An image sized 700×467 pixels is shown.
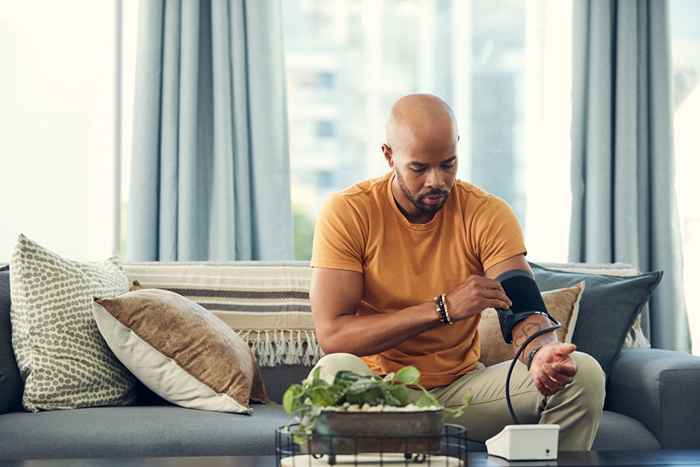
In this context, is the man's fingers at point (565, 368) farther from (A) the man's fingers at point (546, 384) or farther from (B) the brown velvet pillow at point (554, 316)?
(B) the brown velvet pillow at point (554, 316)

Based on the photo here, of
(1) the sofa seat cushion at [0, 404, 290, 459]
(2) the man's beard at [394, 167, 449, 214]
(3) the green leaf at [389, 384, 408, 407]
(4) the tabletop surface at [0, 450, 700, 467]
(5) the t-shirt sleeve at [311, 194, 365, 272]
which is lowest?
(1) the sofa seat cushion at [0, 404, 290, 459]

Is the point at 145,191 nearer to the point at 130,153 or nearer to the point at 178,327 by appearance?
the point at 130,153

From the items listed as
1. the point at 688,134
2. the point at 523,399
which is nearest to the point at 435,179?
the point at 523,399

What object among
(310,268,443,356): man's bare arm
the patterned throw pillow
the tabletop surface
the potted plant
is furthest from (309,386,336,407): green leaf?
the patterned throw pillow

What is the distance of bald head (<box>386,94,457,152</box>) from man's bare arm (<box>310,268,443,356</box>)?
337 millimetres

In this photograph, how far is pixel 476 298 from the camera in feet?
6.92

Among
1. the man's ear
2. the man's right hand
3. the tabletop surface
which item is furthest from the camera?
the man's ear

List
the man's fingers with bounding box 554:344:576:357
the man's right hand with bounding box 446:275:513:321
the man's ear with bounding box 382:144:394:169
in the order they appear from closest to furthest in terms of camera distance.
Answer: the man's fingers with bounding box 554:344:576:357, the man's right hand with bounding box 446:275:513:321, the man's ear with bounding box 382:144:394:169

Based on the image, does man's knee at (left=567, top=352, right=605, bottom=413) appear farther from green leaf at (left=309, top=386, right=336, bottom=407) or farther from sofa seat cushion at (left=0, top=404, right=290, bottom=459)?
green leaf at (left=309, top=386, right=336, bottom=407)

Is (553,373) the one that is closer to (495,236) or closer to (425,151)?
(495,236)

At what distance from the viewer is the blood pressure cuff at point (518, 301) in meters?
2.19

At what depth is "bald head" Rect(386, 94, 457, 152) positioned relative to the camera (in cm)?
234

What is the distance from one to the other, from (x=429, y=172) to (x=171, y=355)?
0.80m

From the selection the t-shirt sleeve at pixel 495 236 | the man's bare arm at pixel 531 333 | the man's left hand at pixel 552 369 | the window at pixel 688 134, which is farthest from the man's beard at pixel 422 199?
the window at pixel 688 134
